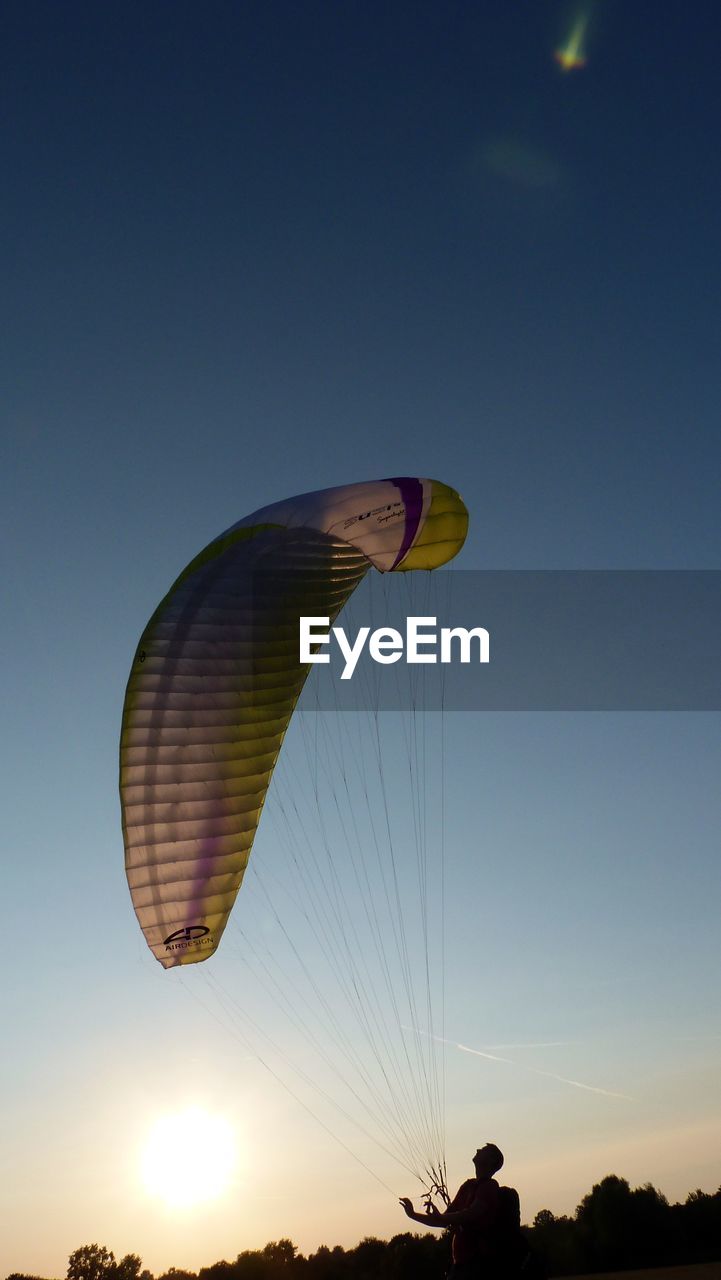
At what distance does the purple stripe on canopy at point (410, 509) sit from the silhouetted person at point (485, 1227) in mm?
9377

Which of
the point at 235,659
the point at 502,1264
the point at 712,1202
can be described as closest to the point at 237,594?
the point at 235,659

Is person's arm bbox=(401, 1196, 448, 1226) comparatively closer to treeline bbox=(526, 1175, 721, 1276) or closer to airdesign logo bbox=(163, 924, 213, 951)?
airdesign logo bbox=(163, 924, 213, 951)

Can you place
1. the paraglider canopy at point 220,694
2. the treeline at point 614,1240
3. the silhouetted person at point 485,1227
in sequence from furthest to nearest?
the treeline at point 614,1240
the paraglider canopy at point 220,694
the silhouetted person at point 485,1227

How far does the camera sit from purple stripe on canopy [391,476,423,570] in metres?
18.1

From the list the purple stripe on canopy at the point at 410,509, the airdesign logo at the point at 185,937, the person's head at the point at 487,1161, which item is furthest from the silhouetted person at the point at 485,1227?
the purple stripe on canopy at the point at 410,509

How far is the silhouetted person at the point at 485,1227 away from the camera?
11742mm

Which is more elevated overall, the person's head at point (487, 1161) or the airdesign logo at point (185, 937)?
the airdesign logo at point (185, 937)

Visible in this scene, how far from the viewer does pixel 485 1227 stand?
1186cm

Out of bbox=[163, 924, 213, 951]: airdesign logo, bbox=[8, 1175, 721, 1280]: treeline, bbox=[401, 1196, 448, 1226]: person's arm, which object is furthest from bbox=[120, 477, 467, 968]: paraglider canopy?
bbox=[8, 1175, 721, 1280]: treeline

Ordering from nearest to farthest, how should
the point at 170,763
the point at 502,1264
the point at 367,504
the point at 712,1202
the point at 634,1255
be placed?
the point at 502,1264 < the point at 170,763 < the point at 367,504 < the point at 634,1255 < the point at 712,1202

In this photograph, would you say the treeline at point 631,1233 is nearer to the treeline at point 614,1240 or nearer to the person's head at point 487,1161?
the treeline at point 614,1240

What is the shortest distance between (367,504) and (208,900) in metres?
6.75

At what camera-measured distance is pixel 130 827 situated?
656 inches

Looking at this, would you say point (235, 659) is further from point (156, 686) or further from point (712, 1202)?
point (712, 1202)
